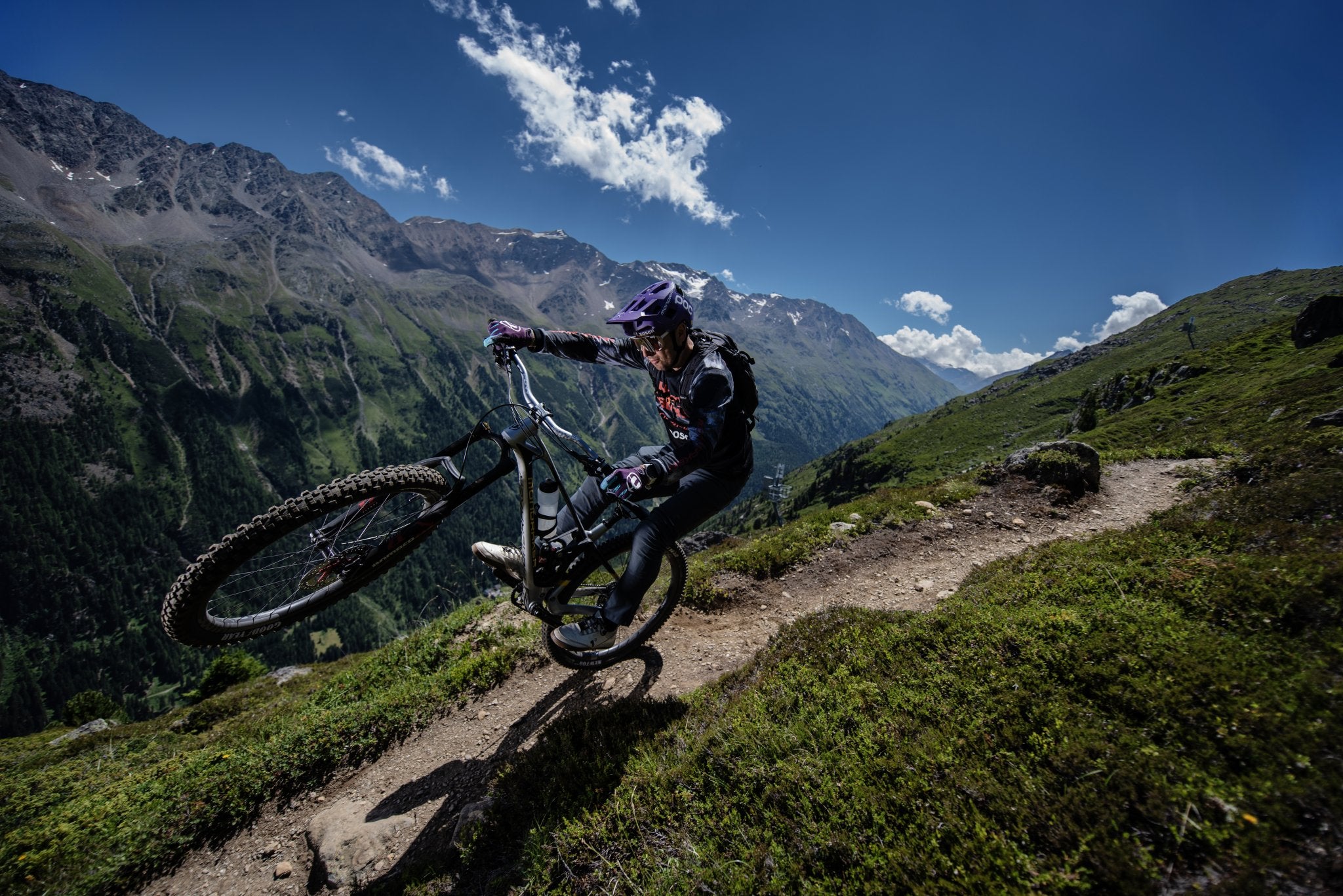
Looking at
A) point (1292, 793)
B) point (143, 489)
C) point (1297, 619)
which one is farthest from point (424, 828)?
point (143, 489)

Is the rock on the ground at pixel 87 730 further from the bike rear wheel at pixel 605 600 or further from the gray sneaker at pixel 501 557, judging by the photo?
the gray sneaker at pixel 501 557

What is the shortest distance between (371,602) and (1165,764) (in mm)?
229819

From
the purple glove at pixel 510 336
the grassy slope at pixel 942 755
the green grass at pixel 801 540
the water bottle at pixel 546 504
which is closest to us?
the grassy slope at pixel 942 755

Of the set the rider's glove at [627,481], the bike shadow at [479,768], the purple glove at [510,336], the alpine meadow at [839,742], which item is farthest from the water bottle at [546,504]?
the bike shadow at [479,768]

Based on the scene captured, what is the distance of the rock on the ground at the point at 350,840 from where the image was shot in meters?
5.28

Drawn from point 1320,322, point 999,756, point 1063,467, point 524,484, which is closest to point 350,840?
point 524,484

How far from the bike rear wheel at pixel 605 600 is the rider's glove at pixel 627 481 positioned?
1336 mm

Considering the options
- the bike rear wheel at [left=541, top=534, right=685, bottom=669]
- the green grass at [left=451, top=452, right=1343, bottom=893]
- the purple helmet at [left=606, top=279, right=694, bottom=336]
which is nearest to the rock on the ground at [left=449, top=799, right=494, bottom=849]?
the green grass at [left=451, top=452, right=1343, bottom=893]

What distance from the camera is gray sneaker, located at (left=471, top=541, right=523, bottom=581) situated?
6.27 metres

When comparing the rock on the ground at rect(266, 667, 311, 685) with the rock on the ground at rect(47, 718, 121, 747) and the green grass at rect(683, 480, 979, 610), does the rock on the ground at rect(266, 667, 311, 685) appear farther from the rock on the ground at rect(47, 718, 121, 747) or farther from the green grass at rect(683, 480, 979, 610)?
the green grass at rect(683, 480, 979, 610)

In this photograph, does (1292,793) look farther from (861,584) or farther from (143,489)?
(143,489)

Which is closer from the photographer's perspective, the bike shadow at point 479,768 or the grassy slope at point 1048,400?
the bike shadow at point 479,768

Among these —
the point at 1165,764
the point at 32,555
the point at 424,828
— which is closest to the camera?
the point at 1165,764

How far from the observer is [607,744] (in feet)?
18.9
